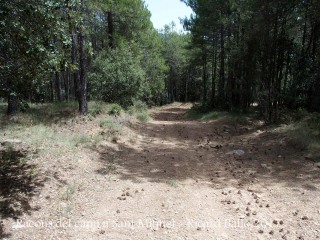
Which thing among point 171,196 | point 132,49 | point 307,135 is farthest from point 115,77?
point 171,196

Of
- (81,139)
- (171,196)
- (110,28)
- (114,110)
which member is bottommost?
(171,196)

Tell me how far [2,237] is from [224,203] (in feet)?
Result: 12.9

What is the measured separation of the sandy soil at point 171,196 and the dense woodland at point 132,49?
7.64 feet

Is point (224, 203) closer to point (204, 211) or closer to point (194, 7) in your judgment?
point (204, 211)

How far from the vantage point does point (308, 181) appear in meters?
6.57

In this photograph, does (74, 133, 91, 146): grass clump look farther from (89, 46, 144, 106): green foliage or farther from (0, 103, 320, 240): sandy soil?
(89, 46, 144, 106): green foliage

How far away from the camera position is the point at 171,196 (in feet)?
19.6

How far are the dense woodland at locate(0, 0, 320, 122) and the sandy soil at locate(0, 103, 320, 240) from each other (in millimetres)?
2328

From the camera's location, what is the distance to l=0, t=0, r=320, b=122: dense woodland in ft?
18.0

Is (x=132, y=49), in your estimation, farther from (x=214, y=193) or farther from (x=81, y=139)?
(x=214, y=193)

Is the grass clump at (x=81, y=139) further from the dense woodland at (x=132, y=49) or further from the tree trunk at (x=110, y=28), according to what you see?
the tree trunk at (x=110, y=28)

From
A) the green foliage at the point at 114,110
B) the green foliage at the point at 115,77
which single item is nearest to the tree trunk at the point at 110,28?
the green foliage at the point at 115,77

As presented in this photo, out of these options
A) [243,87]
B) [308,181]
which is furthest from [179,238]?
[243,87]

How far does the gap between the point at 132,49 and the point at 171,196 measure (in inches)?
725
